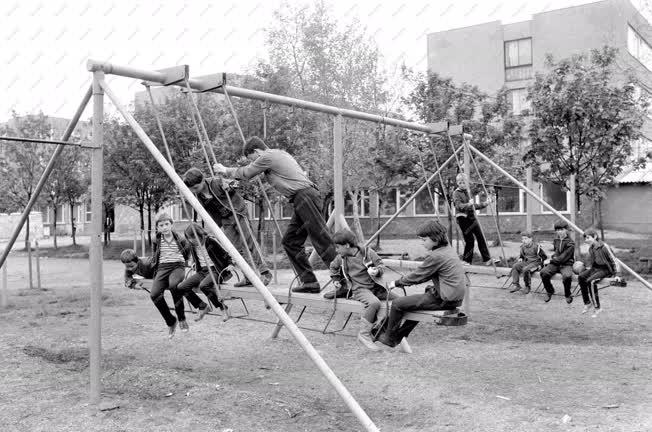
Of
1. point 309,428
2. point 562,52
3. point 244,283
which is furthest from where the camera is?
point 562,52

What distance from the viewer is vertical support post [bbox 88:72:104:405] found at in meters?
5.47

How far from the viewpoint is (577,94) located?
1581 cm

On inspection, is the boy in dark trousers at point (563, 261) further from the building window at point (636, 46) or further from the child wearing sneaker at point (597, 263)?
the building window at point (636, 46)

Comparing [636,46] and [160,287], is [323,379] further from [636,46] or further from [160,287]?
[636,46]

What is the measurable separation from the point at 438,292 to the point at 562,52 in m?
30.3

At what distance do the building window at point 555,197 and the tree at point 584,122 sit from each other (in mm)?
13794

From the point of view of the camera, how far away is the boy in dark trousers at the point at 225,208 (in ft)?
22.1

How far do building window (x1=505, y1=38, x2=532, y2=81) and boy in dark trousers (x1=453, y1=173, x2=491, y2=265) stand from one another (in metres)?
25.4

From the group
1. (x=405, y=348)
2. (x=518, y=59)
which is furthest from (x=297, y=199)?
(x=518, y=59)

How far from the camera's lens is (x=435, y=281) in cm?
578

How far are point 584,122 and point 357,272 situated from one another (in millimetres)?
11946

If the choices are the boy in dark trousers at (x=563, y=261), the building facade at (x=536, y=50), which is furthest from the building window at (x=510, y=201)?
the boy in dark trousers at (x=563, y=261)

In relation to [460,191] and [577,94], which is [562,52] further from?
[460,191]

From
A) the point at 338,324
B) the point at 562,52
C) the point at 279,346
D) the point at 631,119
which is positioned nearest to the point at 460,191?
the point at 338,324
